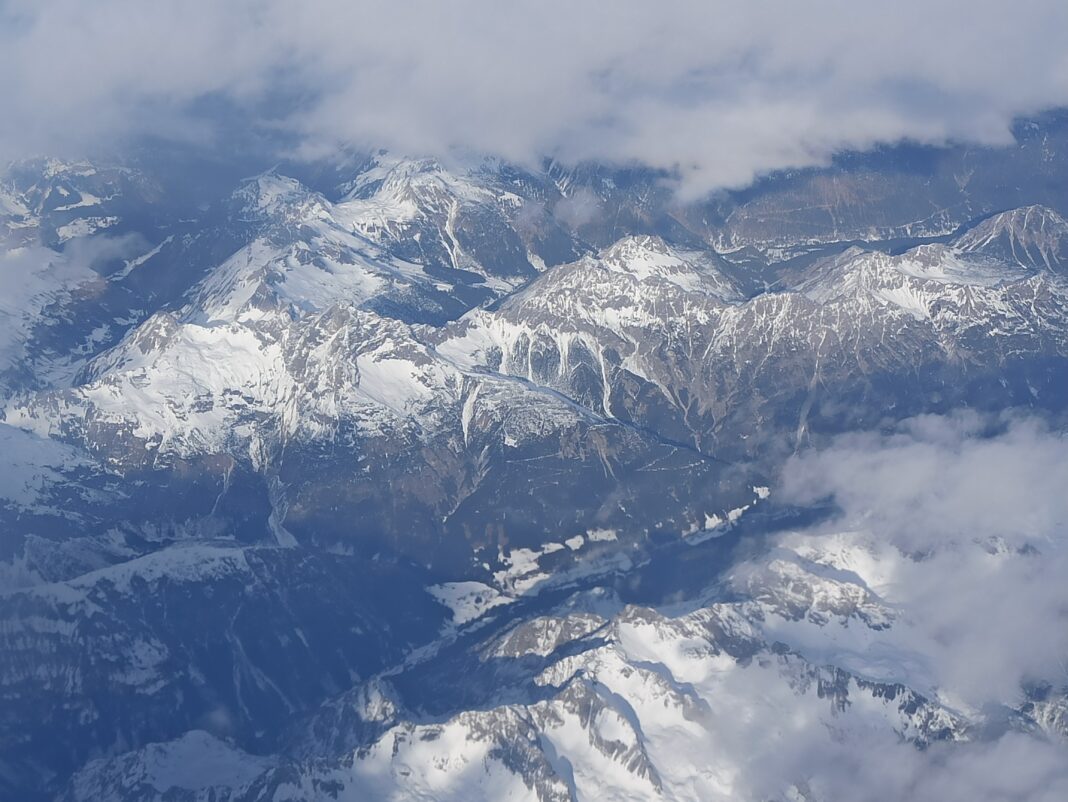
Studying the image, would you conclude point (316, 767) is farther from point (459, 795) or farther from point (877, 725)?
point (877, 725)

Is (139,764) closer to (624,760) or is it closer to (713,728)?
(624,760)

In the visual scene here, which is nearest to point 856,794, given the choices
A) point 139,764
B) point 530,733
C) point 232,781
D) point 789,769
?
point 789,769

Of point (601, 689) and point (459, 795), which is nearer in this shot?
point (459, 795)

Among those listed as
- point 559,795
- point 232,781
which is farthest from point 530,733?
point 232,781

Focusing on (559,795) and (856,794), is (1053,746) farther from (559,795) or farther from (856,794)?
(559,795)

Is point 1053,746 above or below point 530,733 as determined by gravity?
below

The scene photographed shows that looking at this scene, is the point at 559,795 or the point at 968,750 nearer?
the point at 559,795

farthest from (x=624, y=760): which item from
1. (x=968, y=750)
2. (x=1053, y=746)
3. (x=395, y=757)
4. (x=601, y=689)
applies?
(x=1053, y=746)
